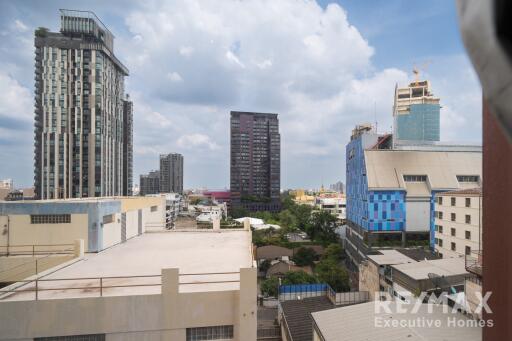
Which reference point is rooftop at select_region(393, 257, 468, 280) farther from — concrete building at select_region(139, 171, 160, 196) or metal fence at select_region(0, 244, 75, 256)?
concrete building at select_region(139, 171, 160, 196)

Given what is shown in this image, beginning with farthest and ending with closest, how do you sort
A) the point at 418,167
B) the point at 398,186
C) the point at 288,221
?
the point at 288,221 → the point at 418,167 → the point at 398,186

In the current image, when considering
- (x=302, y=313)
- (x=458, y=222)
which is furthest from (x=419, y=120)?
(x=302, y=313)

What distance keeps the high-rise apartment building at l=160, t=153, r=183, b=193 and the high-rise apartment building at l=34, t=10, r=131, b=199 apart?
6086cm

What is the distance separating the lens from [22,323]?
4.90 metres

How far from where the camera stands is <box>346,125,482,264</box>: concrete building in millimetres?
29734

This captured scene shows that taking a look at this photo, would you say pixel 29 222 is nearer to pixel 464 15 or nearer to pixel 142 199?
pixel 142 199

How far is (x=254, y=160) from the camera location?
7600 cm

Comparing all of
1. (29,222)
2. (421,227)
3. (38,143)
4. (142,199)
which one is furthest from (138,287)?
(38,143)

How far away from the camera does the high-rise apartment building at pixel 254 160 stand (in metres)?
75.6

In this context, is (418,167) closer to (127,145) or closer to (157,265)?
(157,265)

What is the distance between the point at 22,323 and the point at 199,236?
7278mm

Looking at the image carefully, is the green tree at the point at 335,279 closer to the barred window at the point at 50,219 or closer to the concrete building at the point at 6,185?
the barred window at the point at 50,219

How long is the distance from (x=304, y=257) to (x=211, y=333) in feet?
90.9

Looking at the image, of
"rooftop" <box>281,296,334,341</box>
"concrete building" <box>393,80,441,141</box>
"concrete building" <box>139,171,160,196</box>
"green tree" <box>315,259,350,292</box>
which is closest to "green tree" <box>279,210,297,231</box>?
"green tree" <box>315,259,350,292</box>
